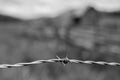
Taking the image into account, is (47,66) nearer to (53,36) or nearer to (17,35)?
(53,36)

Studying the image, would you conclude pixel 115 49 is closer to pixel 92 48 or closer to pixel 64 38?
pixel 92 48

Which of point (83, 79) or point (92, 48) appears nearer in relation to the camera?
point (83, 79)

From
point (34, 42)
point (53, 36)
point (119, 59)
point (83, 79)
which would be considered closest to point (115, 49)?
point (119, 59)

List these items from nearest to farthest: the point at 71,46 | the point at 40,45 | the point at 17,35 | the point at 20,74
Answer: the point at 20,74, the point at 71,46, the point at 40,45, the point at 17,35

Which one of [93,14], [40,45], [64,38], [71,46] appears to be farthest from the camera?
[93,14]

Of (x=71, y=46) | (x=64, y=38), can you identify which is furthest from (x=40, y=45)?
(x=71, y=46)

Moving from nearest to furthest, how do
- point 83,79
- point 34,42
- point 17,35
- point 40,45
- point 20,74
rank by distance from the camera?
point 83,79
point 20,74
point 40,45
point 34,42
point 17,35

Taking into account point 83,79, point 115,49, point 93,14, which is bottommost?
point 83,79

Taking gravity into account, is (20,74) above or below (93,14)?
below

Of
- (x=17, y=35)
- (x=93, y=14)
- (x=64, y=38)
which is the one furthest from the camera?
(x=93, y=14)
